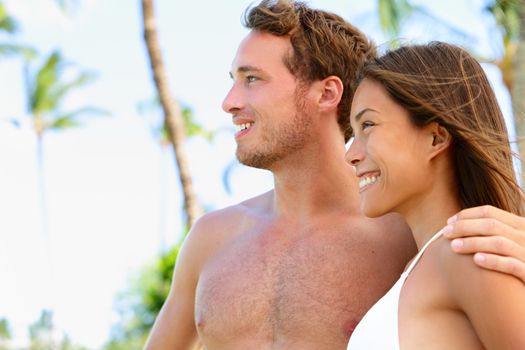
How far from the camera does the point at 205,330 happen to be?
14.5 feet

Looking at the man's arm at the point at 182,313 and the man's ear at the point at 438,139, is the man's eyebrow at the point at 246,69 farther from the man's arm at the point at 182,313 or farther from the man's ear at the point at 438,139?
the man's ear at the point at 438,139

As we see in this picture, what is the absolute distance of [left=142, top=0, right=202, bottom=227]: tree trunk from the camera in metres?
15.7

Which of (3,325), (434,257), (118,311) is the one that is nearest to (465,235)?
(434,257)

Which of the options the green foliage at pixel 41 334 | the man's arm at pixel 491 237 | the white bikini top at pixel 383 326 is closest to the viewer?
the man's arm at pixel 491 237

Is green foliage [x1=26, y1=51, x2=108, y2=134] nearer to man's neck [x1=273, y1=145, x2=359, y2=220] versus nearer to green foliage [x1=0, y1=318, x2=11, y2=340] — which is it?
green foliage [x1=0, y1=318, x2=11, y2=340]

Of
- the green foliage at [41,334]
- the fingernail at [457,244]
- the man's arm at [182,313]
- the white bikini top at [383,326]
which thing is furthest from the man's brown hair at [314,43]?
the green foliage at [41,334]

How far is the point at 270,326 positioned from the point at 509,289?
5.35 feet

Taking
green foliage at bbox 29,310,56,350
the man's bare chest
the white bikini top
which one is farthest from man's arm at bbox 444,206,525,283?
green foliage at bbox 29,310,56,350

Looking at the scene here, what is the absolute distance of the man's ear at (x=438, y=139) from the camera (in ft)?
10.5

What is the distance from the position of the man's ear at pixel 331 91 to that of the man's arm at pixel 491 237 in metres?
1.76

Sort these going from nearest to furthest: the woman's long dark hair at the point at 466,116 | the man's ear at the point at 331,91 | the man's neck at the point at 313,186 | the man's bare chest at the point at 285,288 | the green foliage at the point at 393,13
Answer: the woman's long dark hair at the point at 466,116 < the man's bare chest at the point at 285,288 < the man's neck at the point at 313,186 < the man's ear at the point at 331,91 < the green foliage at the point at 393,13

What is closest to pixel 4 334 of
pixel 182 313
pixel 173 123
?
pixel 173 123

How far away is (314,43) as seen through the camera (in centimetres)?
470

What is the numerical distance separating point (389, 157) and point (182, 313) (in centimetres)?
171
